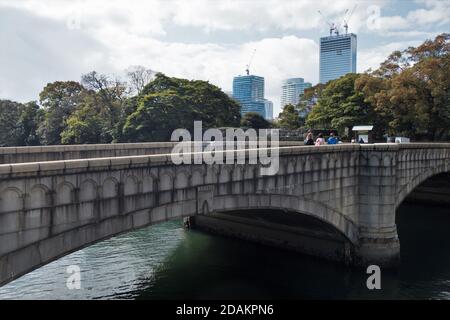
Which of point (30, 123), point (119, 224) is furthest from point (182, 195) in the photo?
point (30, 123)

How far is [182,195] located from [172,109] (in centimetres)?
4183

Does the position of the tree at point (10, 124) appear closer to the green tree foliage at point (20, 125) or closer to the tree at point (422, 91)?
the green tree foliage at point (20, 125)

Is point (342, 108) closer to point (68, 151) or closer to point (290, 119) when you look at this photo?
point (290, 119)

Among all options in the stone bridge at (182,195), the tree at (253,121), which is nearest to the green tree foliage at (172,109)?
the tree at (253,121)

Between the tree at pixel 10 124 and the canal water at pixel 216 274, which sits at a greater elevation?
the tree at pixel 10 124

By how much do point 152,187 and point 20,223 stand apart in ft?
13.8

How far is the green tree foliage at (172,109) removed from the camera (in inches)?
2172

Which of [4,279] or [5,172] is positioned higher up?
[5,172]

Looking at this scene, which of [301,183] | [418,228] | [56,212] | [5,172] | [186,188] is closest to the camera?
[5,172]

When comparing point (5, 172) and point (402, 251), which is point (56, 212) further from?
point (402, 251)

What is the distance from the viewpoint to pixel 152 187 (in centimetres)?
1345

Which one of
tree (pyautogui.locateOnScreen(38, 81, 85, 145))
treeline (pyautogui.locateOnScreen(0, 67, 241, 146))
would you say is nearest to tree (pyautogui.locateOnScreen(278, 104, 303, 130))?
treeline (pyautogui.locateOnScreen(0, 67, 241, 146))

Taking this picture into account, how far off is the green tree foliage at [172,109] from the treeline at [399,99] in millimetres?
14108
